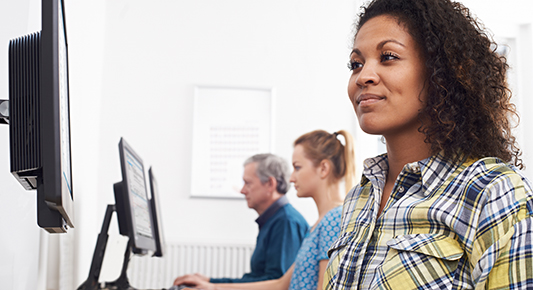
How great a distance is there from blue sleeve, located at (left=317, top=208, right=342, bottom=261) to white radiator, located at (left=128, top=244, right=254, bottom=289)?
1444mm

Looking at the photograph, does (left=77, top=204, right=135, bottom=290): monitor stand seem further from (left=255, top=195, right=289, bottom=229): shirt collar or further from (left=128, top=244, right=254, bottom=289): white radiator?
(left=128, top=244, right=254, bottom=289): white radiator

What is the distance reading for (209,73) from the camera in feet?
10.2

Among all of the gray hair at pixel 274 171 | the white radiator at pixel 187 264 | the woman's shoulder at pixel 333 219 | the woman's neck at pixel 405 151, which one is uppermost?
the woman's neck at pixel 405 151

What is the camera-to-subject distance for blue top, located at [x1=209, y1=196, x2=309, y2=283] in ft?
7.19

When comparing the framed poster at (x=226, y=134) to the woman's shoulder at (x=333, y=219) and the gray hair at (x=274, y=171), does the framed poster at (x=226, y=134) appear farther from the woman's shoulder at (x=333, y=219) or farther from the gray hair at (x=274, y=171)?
the woman's shoulder at (x=333, y=219)

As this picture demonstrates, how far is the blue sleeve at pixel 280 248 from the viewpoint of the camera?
218cm

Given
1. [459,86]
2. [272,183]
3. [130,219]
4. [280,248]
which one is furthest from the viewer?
[272,183]

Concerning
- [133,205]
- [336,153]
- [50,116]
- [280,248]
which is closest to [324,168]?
[336,153]

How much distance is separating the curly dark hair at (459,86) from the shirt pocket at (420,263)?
179mm

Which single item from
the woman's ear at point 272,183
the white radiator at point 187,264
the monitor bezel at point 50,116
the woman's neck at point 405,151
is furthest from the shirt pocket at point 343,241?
the white radiator at point 187,264

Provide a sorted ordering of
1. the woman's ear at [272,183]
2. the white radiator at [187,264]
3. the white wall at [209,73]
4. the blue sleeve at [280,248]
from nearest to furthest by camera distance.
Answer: the blue sleeve at [280,248] < the woman's ear at [272,183] < the white radiator at [187,264] < the white wall at [209,73]

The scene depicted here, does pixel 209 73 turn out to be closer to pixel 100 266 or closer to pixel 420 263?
pixel 100 266

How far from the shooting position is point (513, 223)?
63 centimetres

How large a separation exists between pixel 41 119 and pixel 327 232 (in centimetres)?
115
